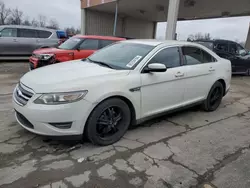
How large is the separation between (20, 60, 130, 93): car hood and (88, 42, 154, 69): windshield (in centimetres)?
23

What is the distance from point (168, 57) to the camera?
12.0ft

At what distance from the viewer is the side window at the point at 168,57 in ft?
11.4

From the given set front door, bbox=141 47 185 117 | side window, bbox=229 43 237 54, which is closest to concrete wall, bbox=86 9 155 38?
side window, bbox=229 43 237 54

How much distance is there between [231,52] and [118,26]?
43.6ft

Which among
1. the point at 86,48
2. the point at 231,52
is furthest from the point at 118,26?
the point at 86,48

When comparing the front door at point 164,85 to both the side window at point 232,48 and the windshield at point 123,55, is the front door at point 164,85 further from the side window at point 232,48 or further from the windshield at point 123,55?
the side window at point 232,48

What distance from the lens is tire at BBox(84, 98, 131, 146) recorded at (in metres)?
2.72

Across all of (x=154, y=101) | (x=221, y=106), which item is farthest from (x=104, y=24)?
(x=154, y=101)

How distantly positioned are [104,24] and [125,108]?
56.1ft

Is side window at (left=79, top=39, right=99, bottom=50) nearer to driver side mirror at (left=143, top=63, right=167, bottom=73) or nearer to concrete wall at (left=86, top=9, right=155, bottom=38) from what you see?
driver side mirror at (left=143, top=63, right=167, bottom=73)

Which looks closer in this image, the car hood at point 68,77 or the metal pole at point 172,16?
the car hood at point 68,77

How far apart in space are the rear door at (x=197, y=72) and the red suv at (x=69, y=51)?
156 inches

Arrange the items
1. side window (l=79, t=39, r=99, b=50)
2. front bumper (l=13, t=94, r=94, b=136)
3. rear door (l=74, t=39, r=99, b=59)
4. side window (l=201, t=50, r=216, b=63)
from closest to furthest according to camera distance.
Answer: front bumper (l=13, t=94, r=94, b=136) → side window (l=201, t=50, r=216, b=63) → rear door (l=74, t=39, r=99, b=59) → side window (l=79, t=39, r=99, b=50)

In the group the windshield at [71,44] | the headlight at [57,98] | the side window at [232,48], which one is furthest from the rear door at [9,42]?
the side window at [232,48]
